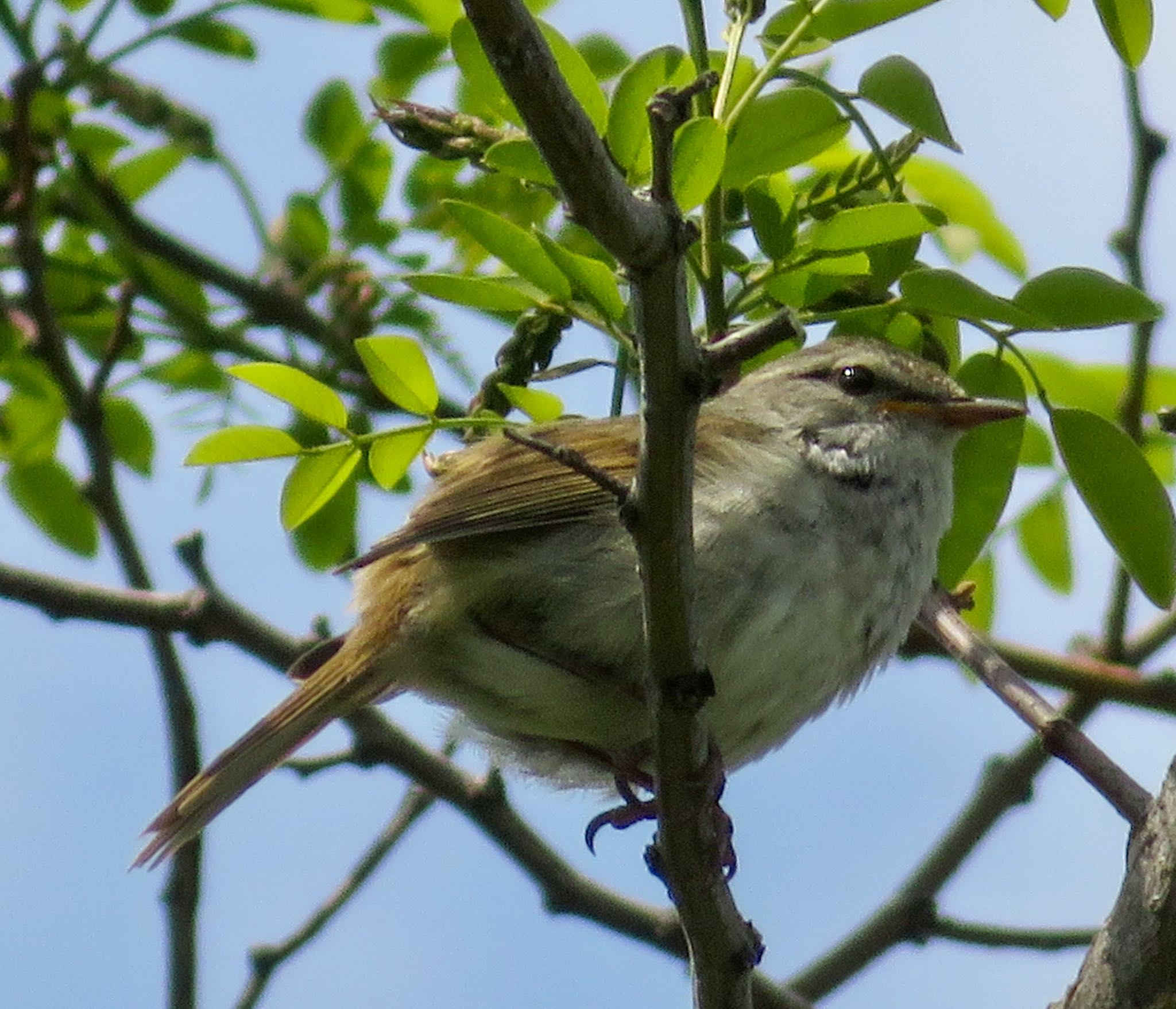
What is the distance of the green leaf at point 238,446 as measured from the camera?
3.46 meters

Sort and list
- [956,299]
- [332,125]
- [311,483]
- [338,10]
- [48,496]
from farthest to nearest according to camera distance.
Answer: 1. [332,125]
2. [48,496]
3. [338,10]
4. [311,483]
5. [956,299]

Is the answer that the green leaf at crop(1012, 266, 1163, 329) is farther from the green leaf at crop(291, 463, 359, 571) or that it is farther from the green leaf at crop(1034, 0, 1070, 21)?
the green leaf at crop(291, 463, 359, 571)

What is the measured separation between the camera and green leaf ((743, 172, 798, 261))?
3.21m

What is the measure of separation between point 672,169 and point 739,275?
0.81 meters

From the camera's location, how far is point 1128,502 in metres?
3.37

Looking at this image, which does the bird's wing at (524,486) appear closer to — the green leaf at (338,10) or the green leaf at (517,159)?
the green leaf at (517,159)

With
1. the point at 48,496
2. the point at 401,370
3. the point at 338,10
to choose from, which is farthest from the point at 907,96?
the point at 48,496

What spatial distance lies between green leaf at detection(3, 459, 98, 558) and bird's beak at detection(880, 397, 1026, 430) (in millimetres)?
2304

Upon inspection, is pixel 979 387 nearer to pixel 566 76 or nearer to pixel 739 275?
pixel 739 275

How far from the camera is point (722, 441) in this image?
4.37 metres

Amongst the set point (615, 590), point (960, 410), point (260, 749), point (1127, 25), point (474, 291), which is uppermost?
point (1127, 25)

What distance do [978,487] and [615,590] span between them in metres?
0.86

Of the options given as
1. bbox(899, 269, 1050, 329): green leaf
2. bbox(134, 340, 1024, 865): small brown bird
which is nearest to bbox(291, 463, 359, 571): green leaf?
bbox(134, 340, 1024, 865): small brown bird

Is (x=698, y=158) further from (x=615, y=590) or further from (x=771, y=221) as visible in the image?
(x=615, y=590)
